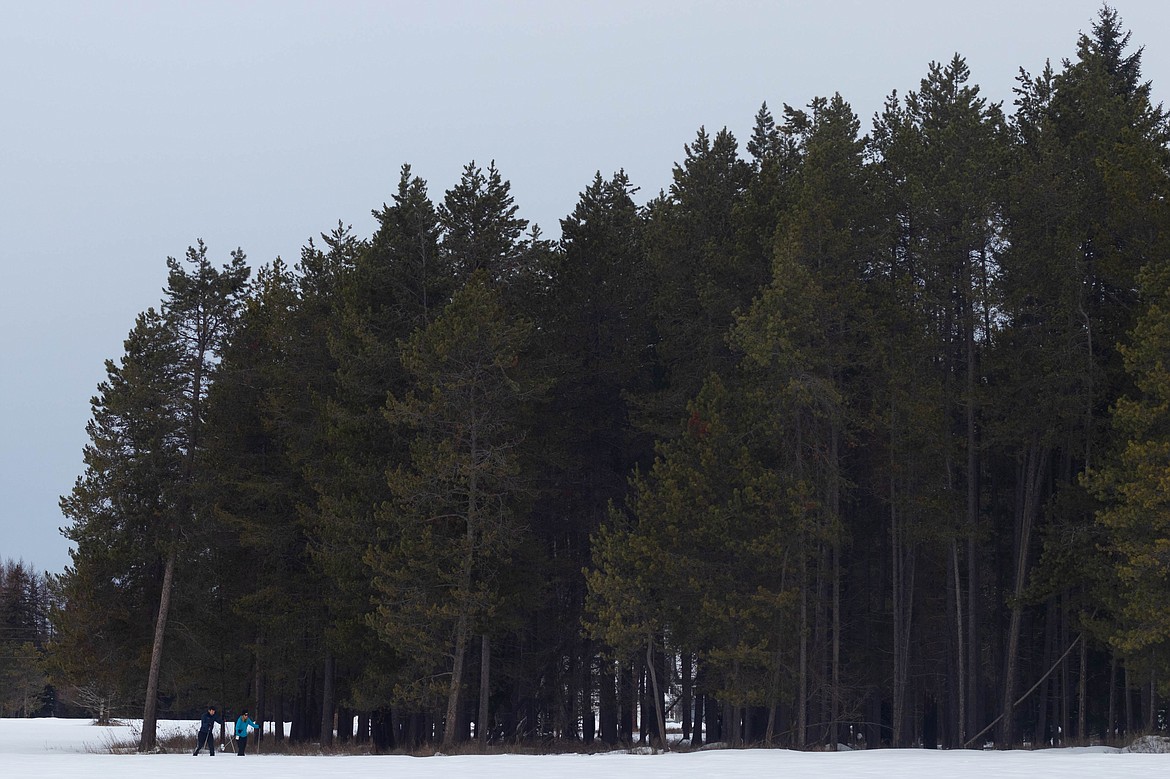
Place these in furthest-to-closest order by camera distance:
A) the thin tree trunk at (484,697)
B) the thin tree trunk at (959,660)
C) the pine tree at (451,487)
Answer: the thin tree trunk at (484,697) → the pine tree at (451,487) → the thin tree trunk at (959,660)

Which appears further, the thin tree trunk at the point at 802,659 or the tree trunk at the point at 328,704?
the tree trunk at the point at 328,704

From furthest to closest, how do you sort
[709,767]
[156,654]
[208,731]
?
1. [156,654]
2. [208,731]
3. [709,767]

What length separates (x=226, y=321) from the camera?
40062 mm

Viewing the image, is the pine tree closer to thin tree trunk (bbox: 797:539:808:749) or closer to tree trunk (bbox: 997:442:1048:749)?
thin tree trunk (bbox: 797:539:808:749)

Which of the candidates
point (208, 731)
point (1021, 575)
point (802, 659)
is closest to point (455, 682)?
point (208, 731)

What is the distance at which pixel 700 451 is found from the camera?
30.9 m

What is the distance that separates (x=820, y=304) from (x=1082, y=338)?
255 inches

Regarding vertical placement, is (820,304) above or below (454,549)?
above

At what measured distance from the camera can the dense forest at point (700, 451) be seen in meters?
30.5

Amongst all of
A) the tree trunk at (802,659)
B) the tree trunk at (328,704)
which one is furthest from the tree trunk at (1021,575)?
the tree trunk at (328,704)

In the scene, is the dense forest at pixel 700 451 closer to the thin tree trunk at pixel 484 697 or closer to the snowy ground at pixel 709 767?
the thin tree trunk at pixel 484 697

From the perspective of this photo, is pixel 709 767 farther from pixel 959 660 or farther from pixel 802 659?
pixel 959 660

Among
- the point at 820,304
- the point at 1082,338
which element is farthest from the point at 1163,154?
the point at 820,304

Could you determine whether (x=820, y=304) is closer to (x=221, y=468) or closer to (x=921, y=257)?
(x=921, y=257)
